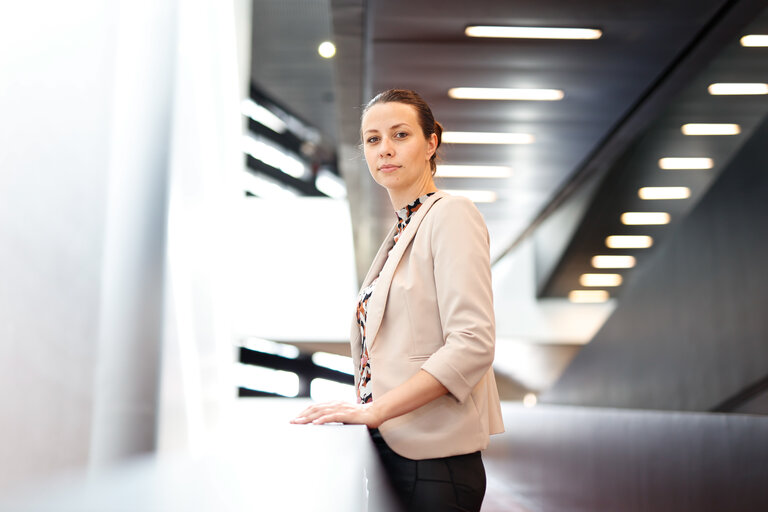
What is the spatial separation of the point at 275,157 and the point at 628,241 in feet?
37.2

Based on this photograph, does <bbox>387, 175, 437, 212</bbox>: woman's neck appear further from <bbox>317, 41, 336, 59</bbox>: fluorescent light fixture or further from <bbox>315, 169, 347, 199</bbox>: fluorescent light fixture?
<bbox>315, 169, 347, 199</bbox>: fluorescent light fixture

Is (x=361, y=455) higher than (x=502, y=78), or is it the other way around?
(x=502, y=78)

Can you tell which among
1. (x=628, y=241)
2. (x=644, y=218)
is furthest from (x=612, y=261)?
(x=644, y=218)

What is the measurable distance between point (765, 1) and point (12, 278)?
4.23 metres

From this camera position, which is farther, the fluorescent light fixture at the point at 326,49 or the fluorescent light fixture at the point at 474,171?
the fluorescent light fixture at the point at 326,49

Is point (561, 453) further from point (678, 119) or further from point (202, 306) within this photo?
point (202, 306)

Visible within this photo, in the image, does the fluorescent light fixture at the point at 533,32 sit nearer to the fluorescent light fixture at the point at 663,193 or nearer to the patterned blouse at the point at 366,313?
the fluorescent light fixture at the point at 663,193

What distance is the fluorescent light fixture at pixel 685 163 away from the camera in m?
5.80

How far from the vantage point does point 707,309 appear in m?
4.65

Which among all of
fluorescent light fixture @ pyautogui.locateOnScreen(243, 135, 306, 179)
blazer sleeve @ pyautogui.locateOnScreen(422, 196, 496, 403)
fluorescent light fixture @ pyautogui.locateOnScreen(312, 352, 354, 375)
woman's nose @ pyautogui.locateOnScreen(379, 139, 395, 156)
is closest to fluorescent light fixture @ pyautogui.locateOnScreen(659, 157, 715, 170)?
woman's nose @ pyautogui.locateOnScreen(379, 139, 395, 156)

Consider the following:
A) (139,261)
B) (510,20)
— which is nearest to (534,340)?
(510,20)

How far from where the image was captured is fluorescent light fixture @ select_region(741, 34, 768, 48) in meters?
4.35

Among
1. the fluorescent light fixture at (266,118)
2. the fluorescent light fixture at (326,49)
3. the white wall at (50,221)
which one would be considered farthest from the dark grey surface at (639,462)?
the fluorescent light fixture at (266,118)

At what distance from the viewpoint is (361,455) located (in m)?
1.02
